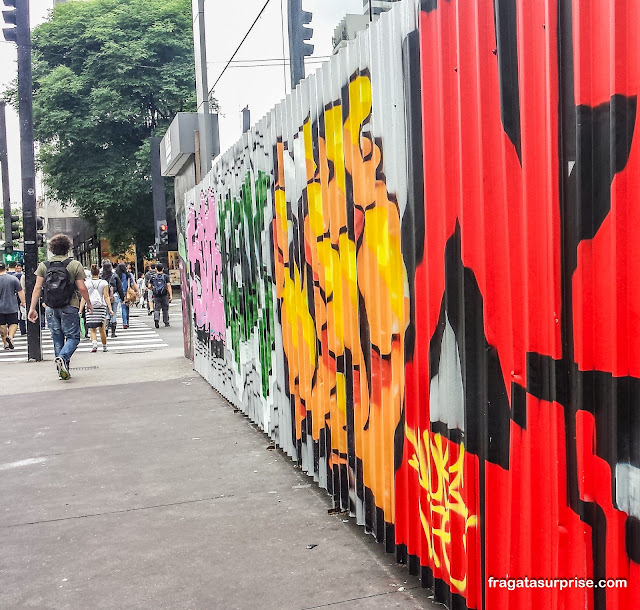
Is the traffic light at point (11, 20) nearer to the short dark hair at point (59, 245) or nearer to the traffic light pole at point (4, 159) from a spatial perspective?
the short dark hair at point (59, 245)

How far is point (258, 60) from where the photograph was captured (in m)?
9.02

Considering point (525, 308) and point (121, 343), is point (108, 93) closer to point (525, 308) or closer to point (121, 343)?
point (121, 343)

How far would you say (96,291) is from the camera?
15211mm

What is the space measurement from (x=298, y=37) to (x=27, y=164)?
27.6ft

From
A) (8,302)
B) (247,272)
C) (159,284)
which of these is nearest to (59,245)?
(247,272)

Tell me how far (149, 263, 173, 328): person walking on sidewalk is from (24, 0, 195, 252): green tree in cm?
1484

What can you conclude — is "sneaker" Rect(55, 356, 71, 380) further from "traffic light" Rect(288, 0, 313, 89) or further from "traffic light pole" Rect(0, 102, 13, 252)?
"traffic light pole" Rect(0, 102, 13, 252)

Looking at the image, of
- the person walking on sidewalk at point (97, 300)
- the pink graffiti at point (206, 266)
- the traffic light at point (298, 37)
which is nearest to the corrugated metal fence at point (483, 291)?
the traffic light at point (298, 37)

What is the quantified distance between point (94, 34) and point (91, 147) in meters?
5.01

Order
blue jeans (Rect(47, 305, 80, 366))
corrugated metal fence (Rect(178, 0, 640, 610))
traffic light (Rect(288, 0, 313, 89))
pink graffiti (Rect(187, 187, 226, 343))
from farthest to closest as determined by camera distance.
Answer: blue jeans (Rect(47, 305, 80, 366)) → pink graffiti (Rect(187, 187, 226, 343)) → traffic light (Rect(288, 0, 313, 89)) → corrugated metal fence (Rect(178, 0, 640, 610))

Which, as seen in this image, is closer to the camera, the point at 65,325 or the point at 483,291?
the point at 483,291

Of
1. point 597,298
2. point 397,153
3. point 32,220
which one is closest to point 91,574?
point 397,153

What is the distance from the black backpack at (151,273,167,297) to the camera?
20.1 m

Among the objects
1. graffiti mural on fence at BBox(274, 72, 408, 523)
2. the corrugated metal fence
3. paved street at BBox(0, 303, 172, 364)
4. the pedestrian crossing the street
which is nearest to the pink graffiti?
graffiti mural on fence at BBox(274, 72, 408, 523)
